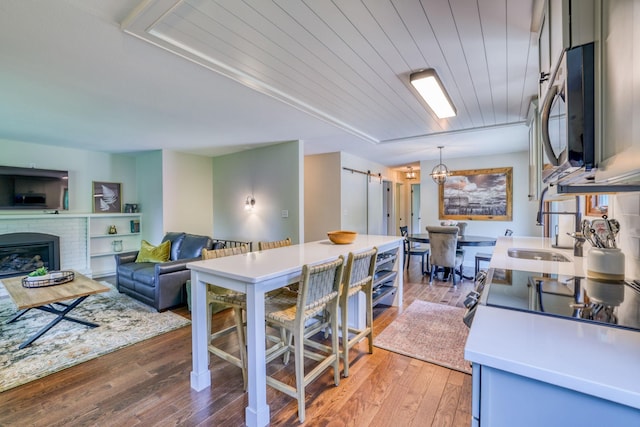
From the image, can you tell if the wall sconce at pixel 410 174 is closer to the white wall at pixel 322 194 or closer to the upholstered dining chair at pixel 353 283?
the white wall at pixel 322 194

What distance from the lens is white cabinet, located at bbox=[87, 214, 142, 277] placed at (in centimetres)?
531

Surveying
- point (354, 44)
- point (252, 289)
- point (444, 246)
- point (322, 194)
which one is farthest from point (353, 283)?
point (322, 194)

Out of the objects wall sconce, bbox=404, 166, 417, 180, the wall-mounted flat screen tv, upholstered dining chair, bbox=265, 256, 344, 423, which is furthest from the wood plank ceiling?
wall sconce, bbox=404, 166, 417, 180

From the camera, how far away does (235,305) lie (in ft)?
6.54

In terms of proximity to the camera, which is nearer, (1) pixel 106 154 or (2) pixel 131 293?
(2) pixel 131 293

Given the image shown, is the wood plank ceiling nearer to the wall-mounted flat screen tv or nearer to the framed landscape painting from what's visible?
the framed landscape painting

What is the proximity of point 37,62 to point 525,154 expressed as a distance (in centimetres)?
702

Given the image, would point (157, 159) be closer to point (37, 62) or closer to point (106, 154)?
point (106, 154)

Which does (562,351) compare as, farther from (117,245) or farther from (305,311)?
(117,245)

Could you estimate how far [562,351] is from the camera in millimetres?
783

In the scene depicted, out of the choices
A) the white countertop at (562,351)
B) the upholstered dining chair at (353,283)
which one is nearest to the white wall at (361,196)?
the upholstered dining chair at (353,283)

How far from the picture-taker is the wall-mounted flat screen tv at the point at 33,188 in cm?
439

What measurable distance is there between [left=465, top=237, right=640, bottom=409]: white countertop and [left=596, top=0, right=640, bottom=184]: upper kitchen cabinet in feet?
1.50

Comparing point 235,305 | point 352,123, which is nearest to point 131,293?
point 235,305
